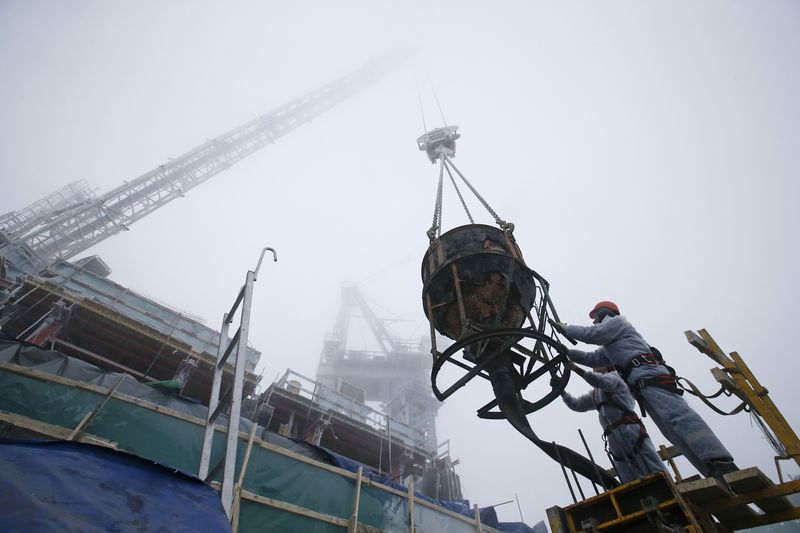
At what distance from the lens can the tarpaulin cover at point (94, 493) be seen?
188 centimetres

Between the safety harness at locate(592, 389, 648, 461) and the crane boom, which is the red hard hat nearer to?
the safety harness at locate(592, 389, 648, 461)

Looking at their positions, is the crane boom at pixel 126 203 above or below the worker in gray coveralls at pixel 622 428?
above

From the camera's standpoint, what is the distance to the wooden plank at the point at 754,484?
3.31 metres

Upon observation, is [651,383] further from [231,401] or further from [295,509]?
[295,509]

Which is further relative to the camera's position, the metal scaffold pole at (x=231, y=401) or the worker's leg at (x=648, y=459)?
the worker's leg at (x=648, y=459)

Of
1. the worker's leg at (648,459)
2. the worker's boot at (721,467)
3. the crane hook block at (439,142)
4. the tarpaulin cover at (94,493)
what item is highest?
the crane hook block at (439,142)

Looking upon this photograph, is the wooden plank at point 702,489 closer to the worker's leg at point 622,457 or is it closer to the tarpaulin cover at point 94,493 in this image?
the worker's leg at point 622,457

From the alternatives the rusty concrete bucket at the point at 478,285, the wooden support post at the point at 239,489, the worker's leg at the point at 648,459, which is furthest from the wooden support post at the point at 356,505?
the worker's leg at the point at 648,459

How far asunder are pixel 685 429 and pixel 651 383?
1.93 feet

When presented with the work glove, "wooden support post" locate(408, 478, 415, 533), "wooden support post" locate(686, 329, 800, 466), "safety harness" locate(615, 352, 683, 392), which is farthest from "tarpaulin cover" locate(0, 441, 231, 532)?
"wooden support post" locate(408, 478, 415, 533)

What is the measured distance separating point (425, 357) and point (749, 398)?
97.4 ft

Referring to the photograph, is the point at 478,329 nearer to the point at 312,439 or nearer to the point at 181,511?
the point at 181,511

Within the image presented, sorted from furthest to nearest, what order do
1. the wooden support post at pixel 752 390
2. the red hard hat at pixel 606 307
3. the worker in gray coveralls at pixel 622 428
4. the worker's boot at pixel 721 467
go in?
the red hard hat at pixel 606 307, the worker in gray coveralls at pixel 622 428, the wooden support post at pixel 752 390, the worker's boot at pixel 721 467

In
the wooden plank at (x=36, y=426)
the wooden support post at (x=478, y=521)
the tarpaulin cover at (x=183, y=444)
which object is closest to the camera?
the wooden plank at (x=36, y=426)
